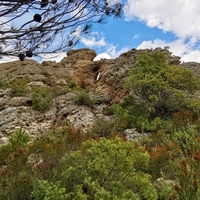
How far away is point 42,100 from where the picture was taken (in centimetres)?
1630

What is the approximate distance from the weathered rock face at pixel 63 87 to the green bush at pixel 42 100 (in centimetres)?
25

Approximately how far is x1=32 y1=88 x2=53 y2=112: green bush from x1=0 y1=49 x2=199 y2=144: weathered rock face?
25cm

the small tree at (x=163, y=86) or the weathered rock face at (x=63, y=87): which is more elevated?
the small tree at (x=163, y=86)

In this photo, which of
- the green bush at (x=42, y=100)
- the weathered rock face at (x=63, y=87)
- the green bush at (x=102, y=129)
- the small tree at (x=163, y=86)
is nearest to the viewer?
the green bush at (x=102, y=129)

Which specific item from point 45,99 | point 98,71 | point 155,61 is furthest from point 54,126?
point 98,71

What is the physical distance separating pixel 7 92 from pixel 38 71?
4.96m

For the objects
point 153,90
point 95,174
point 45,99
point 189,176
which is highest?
point 189,176

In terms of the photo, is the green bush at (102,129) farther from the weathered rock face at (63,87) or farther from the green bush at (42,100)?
the green bush at (42,100)

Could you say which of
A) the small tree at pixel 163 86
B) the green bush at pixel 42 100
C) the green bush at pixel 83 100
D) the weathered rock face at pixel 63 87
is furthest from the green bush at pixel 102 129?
the green bush at pixel 42 100

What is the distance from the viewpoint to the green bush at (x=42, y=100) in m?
15.9

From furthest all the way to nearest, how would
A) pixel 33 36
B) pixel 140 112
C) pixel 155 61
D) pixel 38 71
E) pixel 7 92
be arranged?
1. pixel 38 71
2. pixel 7 92
3. pixel 155 61
4. pixel 140 112
5. pixel 33 36

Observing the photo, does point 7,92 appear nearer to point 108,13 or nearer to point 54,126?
point 54,126

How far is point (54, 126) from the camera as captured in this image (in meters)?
14.9

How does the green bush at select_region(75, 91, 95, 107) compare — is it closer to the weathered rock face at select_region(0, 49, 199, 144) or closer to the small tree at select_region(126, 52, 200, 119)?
the weathered rock face at select_region(0, 49, 199, 144)
